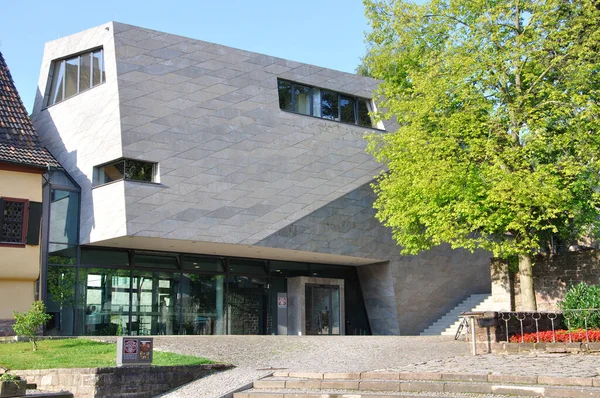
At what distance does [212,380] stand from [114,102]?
12.0 meters

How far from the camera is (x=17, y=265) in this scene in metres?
22.2

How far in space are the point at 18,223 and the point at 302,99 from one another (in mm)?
10906

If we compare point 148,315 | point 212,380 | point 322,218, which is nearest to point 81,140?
point 148,315

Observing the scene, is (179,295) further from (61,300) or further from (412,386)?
(412,386)

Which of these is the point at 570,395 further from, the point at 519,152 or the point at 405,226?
the point at 405,226

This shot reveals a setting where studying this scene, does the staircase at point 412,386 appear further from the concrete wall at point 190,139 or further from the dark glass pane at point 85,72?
the dark glass pane at point 85,72

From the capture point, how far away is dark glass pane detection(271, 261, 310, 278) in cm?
2955

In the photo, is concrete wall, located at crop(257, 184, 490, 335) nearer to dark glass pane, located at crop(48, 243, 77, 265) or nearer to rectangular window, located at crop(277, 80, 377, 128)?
rectangular window, located at crop(277, 80, 377, 128)

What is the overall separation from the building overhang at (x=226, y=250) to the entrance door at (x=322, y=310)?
115cm

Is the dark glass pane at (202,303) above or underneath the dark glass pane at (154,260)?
underneath

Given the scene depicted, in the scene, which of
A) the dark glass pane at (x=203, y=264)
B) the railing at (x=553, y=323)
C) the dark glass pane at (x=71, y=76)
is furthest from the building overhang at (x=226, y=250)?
the railing at (x=553, y=323)

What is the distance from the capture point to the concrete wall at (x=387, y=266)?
2686 cm

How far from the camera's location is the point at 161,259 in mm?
26688

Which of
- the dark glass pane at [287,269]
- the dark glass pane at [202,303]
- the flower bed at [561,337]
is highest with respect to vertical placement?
the dark glass pane at [287,269]
